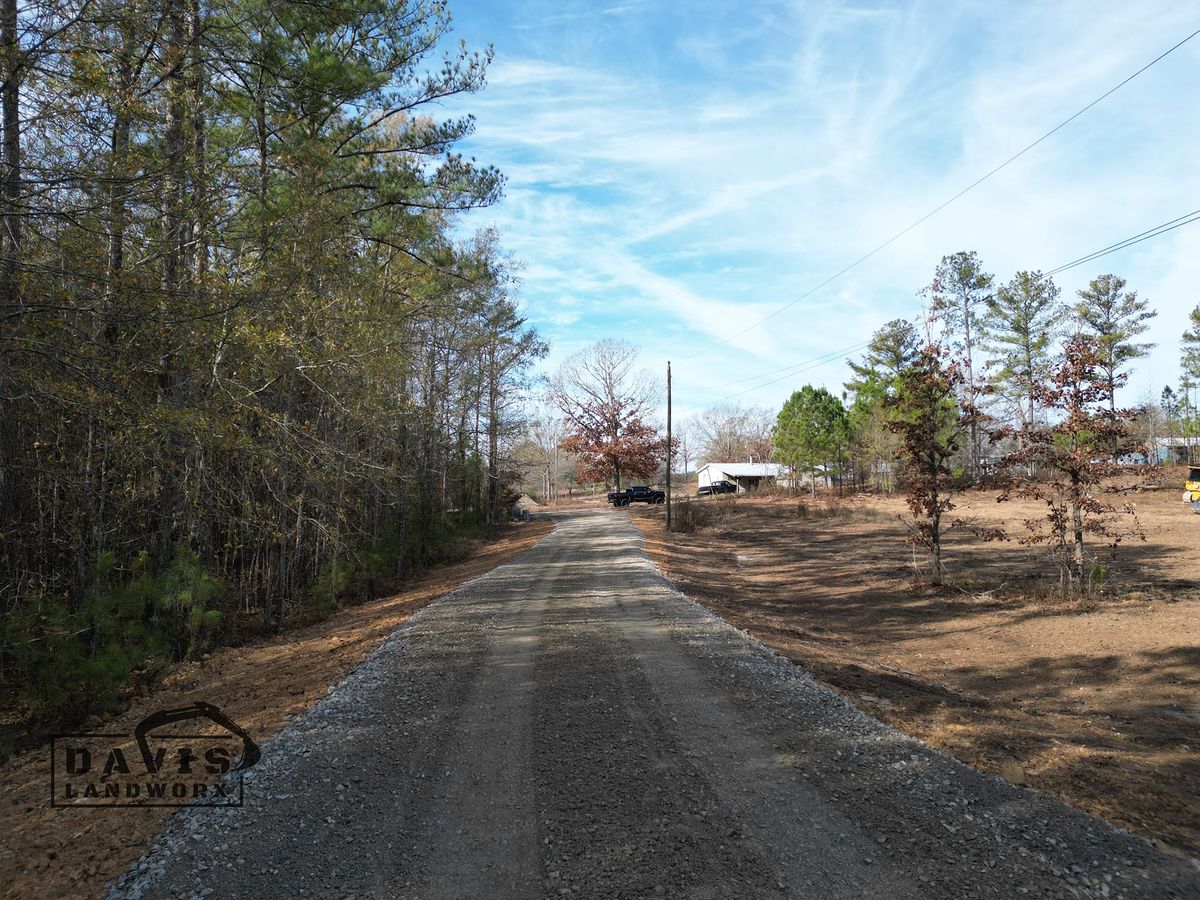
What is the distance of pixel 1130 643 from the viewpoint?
895 centimetres

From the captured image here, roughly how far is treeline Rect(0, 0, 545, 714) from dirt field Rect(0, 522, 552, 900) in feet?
2.25

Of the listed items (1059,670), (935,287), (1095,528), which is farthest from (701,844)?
(935,287)

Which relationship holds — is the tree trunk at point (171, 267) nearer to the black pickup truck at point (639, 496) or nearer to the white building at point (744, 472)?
the black pickup truck at point (639, 496)

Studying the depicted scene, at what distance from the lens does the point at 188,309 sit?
575 centimetres

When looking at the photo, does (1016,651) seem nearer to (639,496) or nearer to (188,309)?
(188,309)

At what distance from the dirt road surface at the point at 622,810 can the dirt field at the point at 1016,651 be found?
63 centimetres

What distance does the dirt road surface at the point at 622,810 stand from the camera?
9.90 ft

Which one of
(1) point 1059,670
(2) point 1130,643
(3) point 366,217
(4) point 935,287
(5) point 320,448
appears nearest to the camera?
(5) point 320,448

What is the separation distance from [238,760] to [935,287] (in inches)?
600

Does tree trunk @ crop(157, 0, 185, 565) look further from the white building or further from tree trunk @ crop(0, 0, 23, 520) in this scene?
the white building

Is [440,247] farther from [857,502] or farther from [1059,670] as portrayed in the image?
[857,502]

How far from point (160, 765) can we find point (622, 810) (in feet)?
10.5

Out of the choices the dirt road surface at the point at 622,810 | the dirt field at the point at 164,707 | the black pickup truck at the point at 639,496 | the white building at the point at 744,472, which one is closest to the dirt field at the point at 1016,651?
the dirt road surface at the point at 622,810

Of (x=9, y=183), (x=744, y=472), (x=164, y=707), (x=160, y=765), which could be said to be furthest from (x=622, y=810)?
(x=744, y=472)
